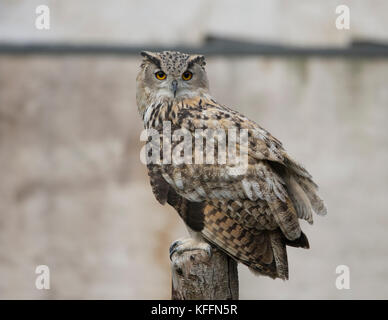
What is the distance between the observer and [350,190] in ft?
17.8

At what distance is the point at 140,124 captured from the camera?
5.37m

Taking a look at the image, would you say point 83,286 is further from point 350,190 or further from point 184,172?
point 184,172

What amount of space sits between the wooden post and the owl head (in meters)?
0.74

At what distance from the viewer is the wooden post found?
2.86 m

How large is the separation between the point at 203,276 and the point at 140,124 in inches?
106

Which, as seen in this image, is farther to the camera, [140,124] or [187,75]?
[140,124]

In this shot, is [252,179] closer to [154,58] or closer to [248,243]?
[248,243]

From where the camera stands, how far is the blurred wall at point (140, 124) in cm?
537

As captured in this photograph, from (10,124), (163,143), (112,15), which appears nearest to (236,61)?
(112,15)

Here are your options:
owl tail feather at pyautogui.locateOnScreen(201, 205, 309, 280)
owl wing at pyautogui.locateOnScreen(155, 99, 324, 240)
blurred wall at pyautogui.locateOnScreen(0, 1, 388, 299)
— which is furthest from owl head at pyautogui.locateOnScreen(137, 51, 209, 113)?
blurred wall at pyautogui.locateOnScreen(0, 1, 388, 299)

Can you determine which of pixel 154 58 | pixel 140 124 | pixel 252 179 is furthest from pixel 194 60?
pixel 140 124

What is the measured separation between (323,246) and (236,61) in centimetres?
171

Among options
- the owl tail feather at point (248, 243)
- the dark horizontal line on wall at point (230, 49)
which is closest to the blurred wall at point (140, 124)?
the dark horizontal line on wall at point (230, 49)

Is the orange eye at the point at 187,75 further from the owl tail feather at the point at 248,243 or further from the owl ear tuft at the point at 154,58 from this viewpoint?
the owl tail feather at the point at 248,243
